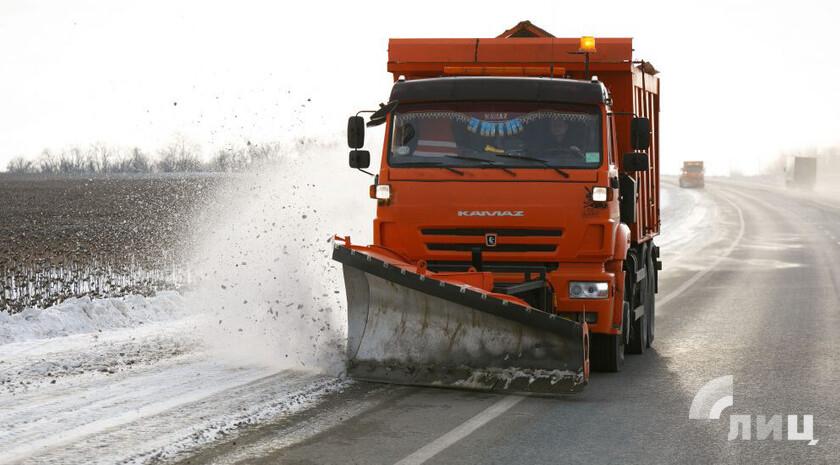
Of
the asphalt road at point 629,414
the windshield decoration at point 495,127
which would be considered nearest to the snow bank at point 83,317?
the asphalt road at point 629,414

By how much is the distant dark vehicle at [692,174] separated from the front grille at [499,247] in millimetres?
81540

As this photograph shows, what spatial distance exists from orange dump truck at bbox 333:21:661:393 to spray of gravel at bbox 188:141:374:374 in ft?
2.41

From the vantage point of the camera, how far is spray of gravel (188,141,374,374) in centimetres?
1012

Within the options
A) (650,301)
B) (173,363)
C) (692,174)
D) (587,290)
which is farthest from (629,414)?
(692,174)

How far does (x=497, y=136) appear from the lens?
367 inches

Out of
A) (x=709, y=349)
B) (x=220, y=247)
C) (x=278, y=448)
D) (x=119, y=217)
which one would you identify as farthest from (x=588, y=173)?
(x=119, y=217)

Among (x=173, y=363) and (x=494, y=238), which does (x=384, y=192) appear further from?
(x=173, y=363)

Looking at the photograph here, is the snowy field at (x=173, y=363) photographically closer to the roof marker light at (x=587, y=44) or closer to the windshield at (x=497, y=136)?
the windshield at (x=497, y=136)

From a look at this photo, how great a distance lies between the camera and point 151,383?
851 cm

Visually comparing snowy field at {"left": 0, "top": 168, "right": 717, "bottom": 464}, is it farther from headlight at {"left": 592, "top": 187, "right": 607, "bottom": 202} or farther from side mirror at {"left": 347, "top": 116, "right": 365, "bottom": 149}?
headlight at {"left": 592, "top": 187, "right": 607, "bottom": 202}

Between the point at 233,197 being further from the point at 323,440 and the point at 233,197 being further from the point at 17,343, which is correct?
the point at 323,440

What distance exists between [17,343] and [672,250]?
75.9 ft

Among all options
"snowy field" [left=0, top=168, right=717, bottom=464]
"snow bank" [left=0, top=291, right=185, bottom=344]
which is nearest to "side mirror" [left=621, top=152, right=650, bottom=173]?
"snowy field" [left=0, top=168, right=717, bottom=464]

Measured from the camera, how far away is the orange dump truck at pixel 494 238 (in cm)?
829
